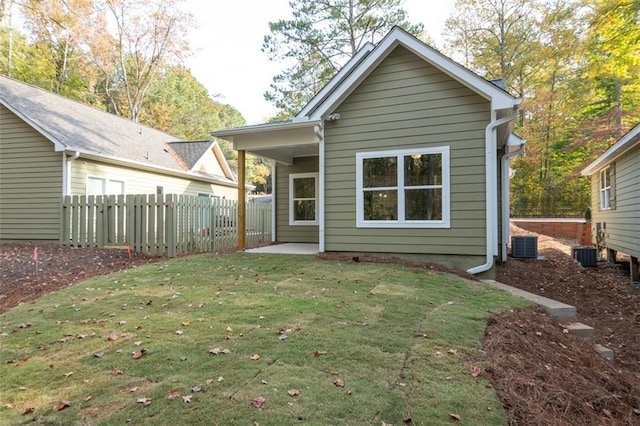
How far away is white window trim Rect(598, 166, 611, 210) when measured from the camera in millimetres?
12530

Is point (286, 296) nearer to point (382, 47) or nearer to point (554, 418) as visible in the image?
point (554, 418)

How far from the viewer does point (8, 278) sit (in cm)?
695

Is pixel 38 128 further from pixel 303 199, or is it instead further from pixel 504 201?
pixel 504 201

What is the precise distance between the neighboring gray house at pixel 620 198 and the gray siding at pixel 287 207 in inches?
328

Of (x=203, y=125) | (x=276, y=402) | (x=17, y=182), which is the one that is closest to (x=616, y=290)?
(x=276, y=402)

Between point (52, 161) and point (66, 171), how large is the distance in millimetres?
661

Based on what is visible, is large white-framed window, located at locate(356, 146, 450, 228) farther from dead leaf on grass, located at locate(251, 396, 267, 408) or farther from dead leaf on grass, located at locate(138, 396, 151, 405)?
dead leaf on grass, located at locate(138, 396, 151, 405)

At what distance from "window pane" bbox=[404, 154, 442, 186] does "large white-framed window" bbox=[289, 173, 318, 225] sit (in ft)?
13.7

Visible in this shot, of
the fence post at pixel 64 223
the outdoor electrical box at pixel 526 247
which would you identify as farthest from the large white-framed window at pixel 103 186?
the outdoor electrical box at pixel 526 247

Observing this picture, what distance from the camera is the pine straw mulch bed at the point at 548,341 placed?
2.68 m

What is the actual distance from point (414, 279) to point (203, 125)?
105 ft

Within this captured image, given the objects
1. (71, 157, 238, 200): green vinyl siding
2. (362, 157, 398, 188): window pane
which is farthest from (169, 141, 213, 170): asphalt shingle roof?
(362, 157, 398, 188): window pane

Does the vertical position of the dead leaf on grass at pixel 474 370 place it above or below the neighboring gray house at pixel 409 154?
below

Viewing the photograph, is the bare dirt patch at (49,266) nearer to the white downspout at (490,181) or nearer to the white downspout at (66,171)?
the white downspout at (66,171)
